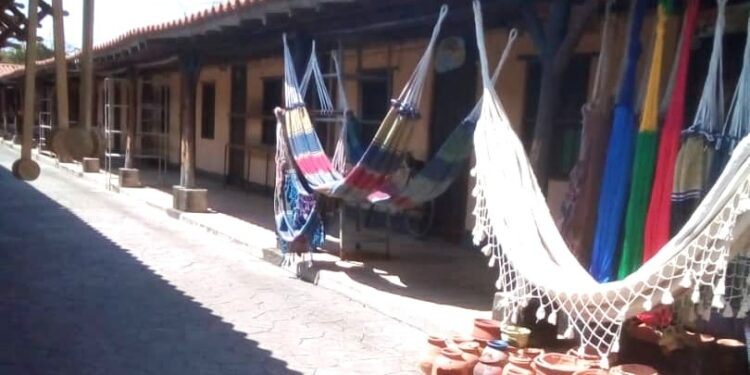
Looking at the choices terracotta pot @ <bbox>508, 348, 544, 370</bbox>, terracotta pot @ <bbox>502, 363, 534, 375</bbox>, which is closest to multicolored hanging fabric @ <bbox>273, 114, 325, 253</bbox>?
terracotta pot @ <bbox>508, 348, 544, 370</bbox>

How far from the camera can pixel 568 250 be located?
3.60 meters

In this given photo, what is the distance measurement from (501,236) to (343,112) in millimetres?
2919

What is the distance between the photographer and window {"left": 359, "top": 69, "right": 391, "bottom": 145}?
338 inches

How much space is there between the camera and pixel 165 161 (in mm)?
15164

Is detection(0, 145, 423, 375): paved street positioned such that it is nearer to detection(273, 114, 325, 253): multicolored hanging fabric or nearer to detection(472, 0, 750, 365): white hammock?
detection(273, 114, 325, 253): multicolored hanging fabric

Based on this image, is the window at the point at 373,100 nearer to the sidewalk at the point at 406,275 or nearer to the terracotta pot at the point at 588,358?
the sidewalk at the point at 406,275

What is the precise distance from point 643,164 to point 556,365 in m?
1.03

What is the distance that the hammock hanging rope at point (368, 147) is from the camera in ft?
17.0

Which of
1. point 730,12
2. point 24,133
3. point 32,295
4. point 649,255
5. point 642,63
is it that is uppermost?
point 730,12

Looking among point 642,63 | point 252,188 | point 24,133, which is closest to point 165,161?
point 252,188

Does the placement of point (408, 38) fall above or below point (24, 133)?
above

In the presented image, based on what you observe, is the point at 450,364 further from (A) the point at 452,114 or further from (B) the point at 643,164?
(A) the point at 452,114

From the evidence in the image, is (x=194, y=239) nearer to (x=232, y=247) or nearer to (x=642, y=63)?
(x=232, y=247)

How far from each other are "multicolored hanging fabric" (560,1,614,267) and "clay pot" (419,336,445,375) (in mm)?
848
